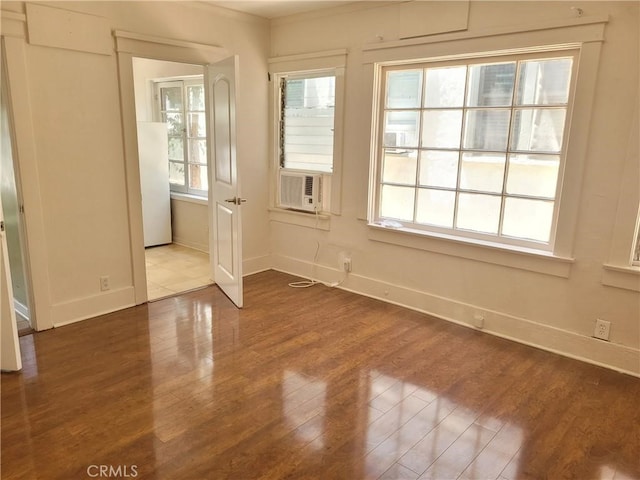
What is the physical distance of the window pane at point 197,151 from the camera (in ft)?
17.9

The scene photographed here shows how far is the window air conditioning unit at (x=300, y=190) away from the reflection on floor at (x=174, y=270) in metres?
1.12

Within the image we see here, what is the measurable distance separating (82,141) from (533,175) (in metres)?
3.21

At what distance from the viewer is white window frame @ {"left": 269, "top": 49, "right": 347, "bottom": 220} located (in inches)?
156

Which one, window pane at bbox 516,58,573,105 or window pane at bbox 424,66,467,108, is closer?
window pane at bbox 516,58,573,105

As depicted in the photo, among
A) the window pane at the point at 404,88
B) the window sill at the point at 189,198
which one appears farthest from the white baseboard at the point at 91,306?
the window pane at the point at 404,88

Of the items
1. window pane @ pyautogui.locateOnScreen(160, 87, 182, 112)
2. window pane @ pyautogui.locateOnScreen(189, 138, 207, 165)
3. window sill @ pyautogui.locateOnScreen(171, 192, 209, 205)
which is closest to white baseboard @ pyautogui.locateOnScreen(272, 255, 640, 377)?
window sill @ pyautogui.locateOnScreen(171, 192, 209, 205)

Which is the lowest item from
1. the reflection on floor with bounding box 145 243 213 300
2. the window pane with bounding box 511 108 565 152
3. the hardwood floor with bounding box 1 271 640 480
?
the hardwood floor with bounding box 1 271 640 480

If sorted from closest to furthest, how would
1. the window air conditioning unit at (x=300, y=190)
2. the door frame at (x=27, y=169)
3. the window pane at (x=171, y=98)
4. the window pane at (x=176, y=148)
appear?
the door frame at (x=27, y=169)
the window air conditioning unit at (x=300, y=190)
the window pane at (x=171, y=98)
the window pane at (x=176, y=148)

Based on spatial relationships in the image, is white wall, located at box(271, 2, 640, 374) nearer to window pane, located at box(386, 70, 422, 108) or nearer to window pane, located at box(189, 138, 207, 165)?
window pane, located at box(386, 70, 422, 108)

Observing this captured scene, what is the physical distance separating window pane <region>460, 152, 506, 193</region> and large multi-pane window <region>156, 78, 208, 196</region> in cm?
326

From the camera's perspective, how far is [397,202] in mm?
3871

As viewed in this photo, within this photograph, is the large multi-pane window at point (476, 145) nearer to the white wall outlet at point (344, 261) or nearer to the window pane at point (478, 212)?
the window pane at point (478, 212)

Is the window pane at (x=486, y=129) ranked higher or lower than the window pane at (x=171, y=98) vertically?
lower

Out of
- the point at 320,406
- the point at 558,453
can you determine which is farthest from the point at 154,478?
the point at 558,453
